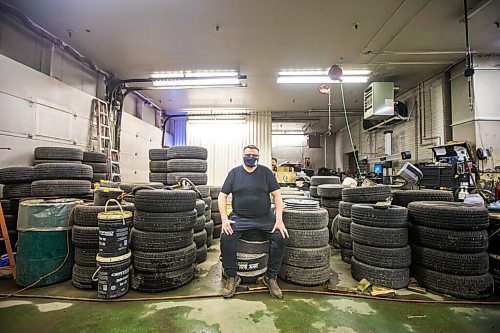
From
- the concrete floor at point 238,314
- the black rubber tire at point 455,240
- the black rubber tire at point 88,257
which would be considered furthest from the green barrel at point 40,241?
the black rubber tire at point 455,240

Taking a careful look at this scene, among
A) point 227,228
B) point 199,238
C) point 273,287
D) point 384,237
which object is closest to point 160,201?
point 227,228

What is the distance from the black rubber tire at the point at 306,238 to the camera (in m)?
2.70

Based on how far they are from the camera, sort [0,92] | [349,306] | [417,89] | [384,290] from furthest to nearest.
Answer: [417,89] < [0,92] < [384,290] < [349,306]

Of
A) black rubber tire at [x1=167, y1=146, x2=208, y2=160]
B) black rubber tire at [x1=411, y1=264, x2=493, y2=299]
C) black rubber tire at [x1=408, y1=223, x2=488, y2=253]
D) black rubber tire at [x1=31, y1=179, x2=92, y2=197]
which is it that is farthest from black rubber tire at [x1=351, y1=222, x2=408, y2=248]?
black rubber tire at [x1=31, y1=179, x2=92, y2=197]

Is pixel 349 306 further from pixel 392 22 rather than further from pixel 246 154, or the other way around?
pixel 392 22

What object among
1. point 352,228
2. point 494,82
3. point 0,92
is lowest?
point 352,228

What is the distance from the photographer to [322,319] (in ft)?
6.69

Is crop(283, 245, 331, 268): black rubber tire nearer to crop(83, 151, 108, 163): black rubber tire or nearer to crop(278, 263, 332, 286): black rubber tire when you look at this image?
crop(278, 263, 332, 286): black rubber tire

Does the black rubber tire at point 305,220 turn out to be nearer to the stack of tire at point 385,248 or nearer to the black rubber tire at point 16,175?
the stack of tire at point 385,248

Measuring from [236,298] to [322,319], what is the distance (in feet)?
2.76

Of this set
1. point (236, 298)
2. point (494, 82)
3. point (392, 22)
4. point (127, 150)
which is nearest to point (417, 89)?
point (494, 82)

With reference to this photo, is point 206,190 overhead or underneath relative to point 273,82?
underneath

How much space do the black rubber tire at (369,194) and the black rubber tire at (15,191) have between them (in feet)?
15.6

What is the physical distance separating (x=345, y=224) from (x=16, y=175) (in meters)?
4.87
